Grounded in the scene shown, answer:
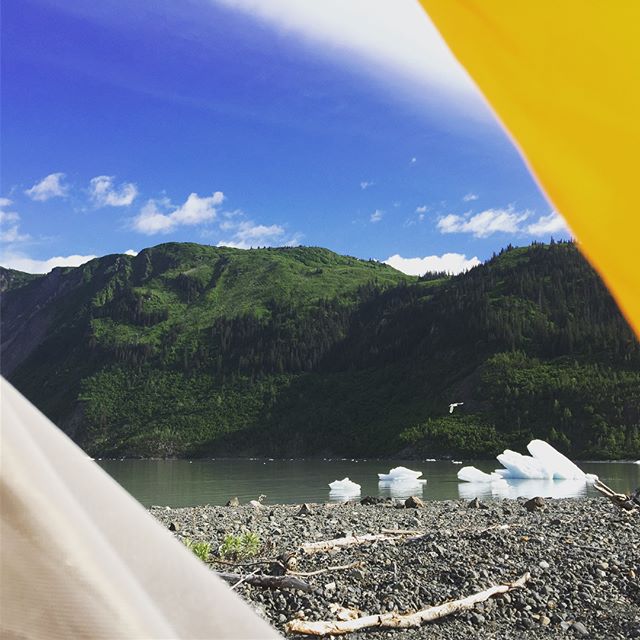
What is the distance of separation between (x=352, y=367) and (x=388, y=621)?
394 ft

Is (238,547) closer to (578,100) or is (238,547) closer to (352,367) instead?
(578,100)

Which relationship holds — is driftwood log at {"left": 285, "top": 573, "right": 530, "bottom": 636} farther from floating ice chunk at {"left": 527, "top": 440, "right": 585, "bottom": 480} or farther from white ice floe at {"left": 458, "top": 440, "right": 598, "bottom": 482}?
floating ice chunk at {"left": 527, "top": 440, "right": 585, "bottom": 480}

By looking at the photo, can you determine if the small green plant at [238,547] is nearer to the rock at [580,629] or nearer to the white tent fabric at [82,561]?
the rock at [580,629]

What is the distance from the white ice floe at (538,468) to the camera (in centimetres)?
3838

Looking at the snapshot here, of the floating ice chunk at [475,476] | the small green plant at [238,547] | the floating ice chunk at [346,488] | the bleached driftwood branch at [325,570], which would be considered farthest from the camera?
the floating ice chunk at [475,476]

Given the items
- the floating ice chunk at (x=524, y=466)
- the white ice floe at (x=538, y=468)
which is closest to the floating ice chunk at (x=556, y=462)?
the white ice floe at (x=538, y=468)

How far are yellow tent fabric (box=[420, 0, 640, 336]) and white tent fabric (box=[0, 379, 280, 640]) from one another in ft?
1.77

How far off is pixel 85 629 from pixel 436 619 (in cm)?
617

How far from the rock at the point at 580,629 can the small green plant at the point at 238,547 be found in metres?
4.16

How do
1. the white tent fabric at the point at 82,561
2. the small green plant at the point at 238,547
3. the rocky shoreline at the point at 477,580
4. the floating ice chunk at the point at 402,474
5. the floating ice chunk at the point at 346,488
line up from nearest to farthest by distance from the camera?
the white tent fabric at the point at 82,561 < the rocky shoreline at the point at 477,580 < the small green plant at the point at 238,547 < the floating ice chunk at the point at 346,488 < the floating ice chunk at the point at 402,474

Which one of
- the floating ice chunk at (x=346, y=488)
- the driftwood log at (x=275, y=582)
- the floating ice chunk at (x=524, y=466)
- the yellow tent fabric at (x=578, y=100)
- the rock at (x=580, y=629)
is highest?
the yellow tent fabric at (x=578, y=100)

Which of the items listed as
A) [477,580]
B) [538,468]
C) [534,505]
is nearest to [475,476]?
[538,468]

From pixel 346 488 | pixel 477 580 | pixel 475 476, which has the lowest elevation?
pixel 475 476

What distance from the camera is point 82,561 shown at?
23.6 inches
